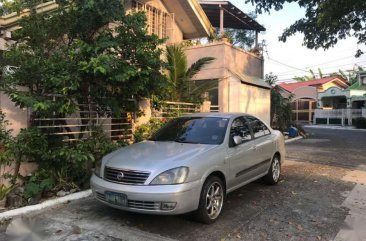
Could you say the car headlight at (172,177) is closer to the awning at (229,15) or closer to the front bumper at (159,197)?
the front bumper at (159,197)

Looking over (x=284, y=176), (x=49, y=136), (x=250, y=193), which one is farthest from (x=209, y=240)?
(x=284, y=176)

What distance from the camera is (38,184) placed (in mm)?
6699

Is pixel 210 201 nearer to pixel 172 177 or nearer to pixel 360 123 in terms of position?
pixel 172 177

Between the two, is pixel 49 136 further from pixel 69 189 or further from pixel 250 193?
pixel 250 193

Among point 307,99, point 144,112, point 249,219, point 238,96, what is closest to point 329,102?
point 307,99

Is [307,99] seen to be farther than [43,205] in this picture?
Yes

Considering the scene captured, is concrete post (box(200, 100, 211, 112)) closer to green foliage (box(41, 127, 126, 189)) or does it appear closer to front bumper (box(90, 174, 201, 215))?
green foliage (box(41, 127, 126, 189))

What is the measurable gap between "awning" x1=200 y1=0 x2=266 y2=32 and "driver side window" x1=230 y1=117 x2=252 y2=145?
1071cm

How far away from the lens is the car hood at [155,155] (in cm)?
512

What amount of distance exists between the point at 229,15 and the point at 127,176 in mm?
14486

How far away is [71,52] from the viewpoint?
280 inches

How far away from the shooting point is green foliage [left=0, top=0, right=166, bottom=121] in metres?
6.81

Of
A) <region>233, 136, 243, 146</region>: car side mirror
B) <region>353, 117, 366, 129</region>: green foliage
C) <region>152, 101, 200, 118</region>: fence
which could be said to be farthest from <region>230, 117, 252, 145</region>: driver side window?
<region>353, 117, 366, 129</region>: green foliage

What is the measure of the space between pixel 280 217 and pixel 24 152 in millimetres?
4458
